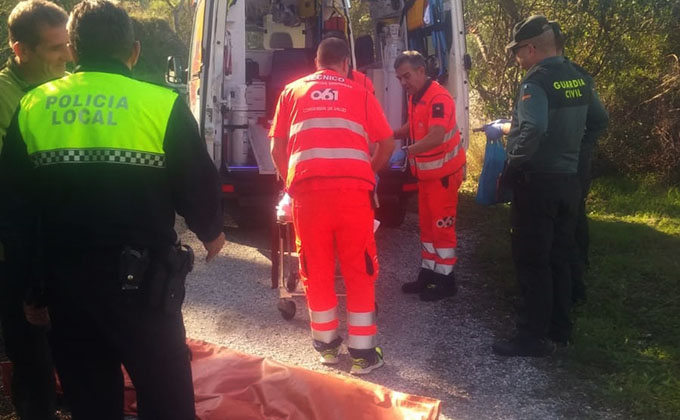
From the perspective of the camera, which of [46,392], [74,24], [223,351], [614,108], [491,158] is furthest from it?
[614,108]

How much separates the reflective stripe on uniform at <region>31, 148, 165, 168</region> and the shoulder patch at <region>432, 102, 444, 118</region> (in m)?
3.01

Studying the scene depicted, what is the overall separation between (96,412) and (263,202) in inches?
155

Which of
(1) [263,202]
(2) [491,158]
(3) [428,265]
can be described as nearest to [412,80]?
(2) [491,158]

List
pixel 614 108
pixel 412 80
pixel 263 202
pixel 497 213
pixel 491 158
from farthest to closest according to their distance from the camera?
pixel 614 108
pixel 497 213
pixel 263 202
pixel 412 80
pixel 491 158

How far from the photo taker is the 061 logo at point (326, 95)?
12.6 feet

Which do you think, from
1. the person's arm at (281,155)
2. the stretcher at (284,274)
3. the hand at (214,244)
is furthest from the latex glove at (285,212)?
the hand at (214,244)

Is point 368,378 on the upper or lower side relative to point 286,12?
lower

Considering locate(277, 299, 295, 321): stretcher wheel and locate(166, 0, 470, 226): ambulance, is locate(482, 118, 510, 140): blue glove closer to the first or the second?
locate(166, 0, 470, 226): ambulance

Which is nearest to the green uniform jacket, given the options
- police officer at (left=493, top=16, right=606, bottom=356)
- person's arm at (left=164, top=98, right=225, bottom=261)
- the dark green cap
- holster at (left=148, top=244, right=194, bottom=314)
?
police officer at (left=493, top=16, right=606, bottom=356)

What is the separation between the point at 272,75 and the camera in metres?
7.05

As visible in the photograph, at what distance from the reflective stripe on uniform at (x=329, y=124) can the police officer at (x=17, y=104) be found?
133 centimetres

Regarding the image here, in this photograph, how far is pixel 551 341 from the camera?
4262 mm

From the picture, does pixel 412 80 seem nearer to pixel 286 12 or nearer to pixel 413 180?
pixel 413 180

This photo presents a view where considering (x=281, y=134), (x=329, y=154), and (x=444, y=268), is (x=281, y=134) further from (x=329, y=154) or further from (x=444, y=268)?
(x=444, y=268)
